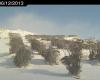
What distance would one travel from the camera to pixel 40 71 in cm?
1254

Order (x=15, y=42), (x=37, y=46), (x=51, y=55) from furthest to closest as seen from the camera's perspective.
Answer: (x=15, y=42)
(x=37, y=46)
(x=51, y=55)

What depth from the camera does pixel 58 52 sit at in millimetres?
13883

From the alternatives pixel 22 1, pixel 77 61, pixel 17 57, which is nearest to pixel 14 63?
pixel 17 57

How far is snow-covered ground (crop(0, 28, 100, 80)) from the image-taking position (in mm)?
11711

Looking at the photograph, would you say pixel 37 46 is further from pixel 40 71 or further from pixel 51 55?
pixel 40 71

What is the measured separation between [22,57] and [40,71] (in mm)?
990

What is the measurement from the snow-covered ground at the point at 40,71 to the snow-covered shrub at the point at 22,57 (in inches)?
8.5

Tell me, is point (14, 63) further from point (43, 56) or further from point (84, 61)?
point (84, 61)

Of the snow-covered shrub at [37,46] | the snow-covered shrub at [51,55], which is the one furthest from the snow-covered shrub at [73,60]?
the snow-covered shrub at [37,46]

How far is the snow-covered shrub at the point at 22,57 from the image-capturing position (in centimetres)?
1266
